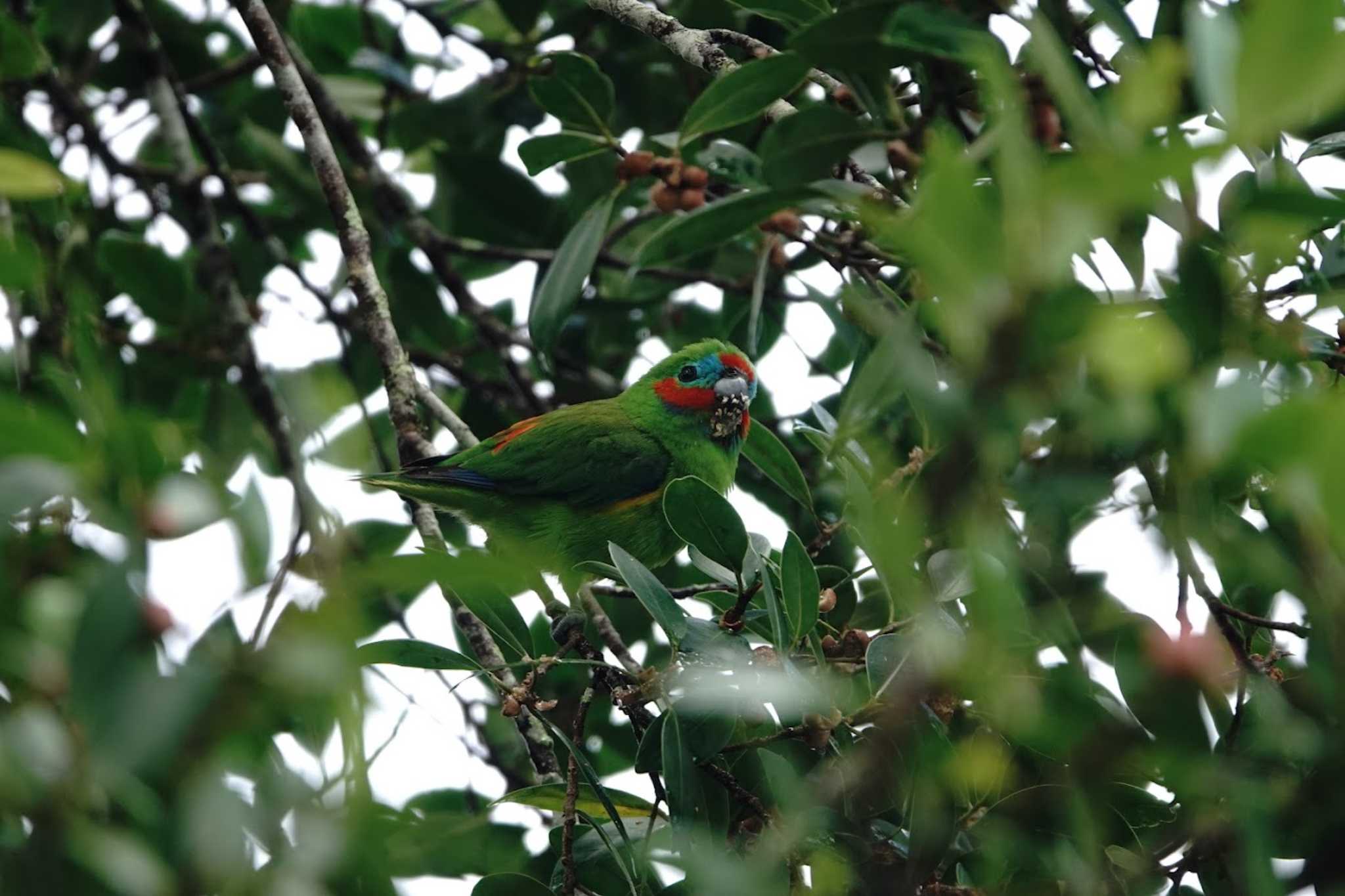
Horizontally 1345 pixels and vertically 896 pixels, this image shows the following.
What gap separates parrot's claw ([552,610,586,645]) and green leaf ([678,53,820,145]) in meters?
1.76

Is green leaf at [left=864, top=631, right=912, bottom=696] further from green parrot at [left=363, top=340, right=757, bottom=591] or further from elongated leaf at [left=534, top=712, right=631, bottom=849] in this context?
green parrot at [left=363, top=340, right=757, bottom=591]

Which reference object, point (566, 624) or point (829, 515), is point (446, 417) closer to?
point (566, 624)

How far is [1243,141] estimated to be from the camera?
869 millimetres

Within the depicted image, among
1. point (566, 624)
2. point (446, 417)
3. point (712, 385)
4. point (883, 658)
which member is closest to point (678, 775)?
point (883, 658)

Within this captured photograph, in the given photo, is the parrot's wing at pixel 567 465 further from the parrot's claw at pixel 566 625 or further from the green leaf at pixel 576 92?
the green leaf at pixel 576 92

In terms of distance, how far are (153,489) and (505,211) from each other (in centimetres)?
341

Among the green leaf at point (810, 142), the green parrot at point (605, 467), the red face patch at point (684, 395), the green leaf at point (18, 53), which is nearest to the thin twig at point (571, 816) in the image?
the green leaf at point (810, 142)

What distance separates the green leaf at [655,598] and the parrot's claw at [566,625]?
120 centimetres

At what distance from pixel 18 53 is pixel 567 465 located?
2231 mm

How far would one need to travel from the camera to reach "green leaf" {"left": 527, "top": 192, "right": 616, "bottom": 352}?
2783mm

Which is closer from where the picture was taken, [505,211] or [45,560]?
[45,560]

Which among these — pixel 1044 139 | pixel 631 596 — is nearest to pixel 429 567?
pixel 1044 139

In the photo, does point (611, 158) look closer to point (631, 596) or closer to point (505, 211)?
point (505, 211)

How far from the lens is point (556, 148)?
2.77 metres
